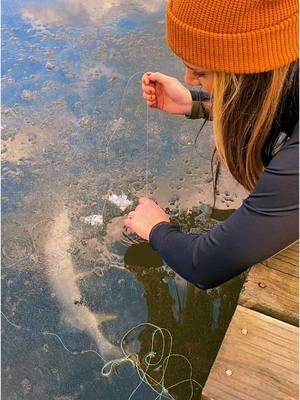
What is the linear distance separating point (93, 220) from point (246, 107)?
1065 mm

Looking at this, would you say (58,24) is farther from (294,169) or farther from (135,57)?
(294,169)

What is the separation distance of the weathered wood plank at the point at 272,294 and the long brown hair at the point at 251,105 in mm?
431

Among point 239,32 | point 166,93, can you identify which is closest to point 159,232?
point 239,32

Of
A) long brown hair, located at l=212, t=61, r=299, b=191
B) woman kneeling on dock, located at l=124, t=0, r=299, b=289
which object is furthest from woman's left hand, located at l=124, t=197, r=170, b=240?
long brown hair, located at l=212, t=61, r=299, b=191

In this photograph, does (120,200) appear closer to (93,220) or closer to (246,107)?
(93,220)

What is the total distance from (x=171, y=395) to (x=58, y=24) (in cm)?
248

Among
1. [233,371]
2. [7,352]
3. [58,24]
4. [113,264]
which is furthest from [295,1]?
[58,24]

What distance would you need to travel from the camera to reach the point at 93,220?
93.6 inches

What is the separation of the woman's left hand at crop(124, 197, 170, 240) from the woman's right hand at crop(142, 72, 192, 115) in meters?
0.61

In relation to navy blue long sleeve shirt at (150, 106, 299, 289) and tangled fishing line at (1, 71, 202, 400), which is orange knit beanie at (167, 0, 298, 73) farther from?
tangled fishing line at (1, 71, 202, 400)

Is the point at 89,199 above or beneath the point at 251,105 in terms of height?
beneath

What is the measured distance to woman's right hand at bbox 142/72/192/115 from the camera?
2.30 m

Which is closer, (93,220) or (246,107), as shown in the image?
(246,107)

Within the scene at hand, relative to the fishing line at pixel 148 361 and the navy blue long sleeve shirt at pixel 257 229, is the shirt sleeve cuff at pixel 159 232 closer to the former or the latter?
the navy blue long sleeve shirt at pixel 257 229
